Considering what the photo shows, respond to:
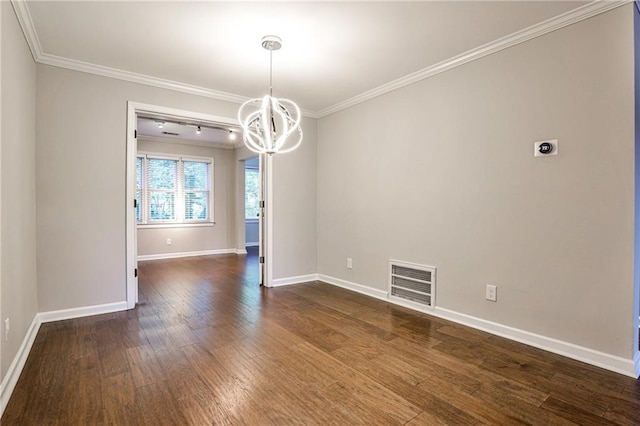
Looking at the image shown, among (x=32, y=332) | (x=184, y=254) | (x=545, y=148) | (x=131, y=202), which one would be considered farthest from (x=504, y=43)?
(x=184, y=254)

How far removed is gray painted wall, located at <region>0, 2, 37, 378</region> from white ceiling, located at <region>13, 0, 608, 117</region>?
300 mm

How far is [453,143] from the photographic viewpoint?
10.4 ft

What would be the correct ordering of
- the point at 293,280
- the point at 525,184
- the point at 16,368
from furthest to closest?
the point at 293,280 → the point at 525,184 → the point at 16,368

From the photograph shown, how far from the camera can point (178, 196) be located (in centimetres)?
723

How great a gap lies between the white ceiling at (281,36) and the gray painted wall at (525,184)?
29 centimetres

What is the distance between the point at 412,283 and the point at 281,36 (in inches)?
108

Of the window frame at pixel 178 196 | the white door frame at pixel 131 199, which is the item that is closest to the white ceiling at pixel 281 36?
the white door frame at pixel 131 199

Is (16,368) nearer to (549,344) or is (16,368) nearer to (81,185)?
(81,185)

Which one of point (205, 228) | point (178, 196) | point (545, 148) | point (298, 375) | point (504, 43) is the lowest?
point (298, 375)

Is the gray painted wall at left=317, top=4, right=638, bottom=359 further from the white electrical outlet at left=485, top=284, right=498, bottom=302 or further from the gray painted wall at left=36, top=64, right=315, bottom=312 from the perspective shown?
the gray painted wall at left=36, top=64, right=315, bottom=312

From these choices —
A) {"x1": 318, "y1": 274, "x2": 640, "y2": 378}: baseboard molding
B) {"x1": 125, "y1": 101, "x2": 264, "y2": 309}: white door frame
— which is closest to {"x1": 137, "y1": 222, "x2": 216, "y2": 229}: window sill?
{"x1": 125, "y1": 101, "x2": 264, "y2": 309}: white door frame

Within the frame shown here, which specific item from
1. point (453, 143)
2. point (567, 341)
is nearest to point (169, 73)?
point (453, 143)

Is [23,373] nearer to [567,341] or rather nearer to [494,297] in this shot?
[494,297]

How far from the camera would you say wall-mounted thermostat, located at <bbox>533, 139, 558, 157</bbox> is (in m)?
2.49
